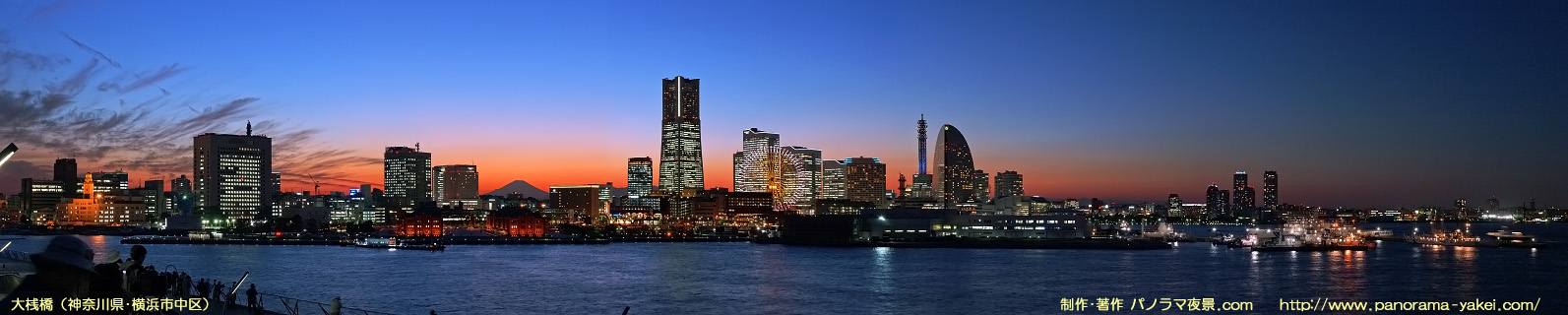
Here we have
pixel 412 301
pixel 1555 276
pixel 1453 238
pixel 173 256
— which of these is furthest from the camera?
pixel 1453 238

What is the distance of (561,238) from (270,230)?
3958 cm

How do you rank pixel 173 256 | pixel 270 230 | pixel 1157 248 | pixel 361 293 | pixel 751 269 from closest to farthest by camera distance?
pixel 361 293, pixel 751 269, pixel 173 256, pixel 1157 248, pixel 270 230

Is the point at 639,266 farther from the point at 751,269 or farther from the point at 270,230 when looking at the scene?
the point at 270,230

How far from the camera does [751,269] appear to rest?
227ft

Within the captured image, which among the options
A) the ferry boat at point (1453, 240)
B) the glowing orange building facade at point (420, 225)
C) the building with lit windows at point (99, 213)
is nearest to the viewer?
the ferry boat at point (1453, 240)

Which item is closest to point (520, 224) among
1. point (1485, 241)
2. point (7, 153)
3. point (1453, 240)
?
point (1453, 240)

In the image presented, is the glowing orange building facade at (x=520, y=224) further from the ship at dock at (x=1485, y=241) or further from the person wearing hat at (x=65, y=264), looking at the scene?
the person wearing hat at (x=65, y=264)

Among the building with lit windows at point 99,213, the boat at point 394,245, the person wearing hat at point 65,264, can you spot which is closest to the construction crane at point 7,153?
the person wearing hat at point 65,264

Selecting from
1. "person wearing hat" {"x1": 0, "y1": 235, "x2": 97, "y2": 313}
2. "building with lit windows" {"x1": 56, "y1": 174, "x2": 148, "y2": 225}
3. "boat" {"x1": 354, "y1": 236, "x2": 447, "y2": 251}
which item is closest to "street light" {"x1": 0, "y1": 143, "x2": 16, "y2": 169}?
"person wearing hat" {"x1": 0, "y1": 235, "x2": 97, "y2": 313}

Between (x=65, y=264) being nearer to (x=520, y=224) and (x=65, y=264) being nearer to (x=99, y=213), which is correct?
(x=520, y=224)

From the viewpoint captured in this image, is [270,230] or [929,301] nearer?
[929,301]

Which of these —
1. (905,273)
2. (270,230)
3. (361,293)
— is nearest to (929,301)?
(905,273)

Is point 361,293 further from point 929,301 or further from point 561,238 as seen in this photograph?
point 561,238

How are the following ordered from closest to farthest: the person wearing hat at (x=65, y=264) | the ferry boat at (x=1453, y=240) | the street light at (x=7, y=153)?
the person wearing hat at (x=65, y=264), the street light at (x=7, y=153), the ferry boat at (x=1453, y=240)
